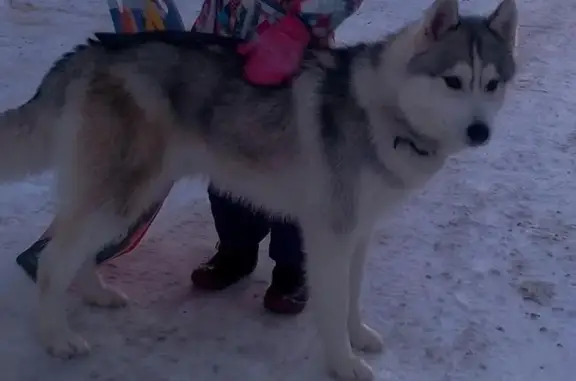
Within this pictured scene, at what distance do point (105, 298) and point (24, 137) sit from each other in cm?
67

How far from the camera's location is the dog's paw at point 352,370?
8.65ft

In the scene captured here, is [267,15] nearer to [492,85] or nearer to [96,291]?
[492,85]

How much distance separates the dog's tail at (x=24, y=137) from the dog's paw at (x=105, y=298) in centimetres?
55

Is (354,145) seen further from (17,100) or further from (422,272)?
(17,100)

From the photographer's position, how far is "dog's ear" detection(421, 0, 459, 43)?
2.29m

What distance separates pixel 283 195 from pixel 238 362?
0.56m

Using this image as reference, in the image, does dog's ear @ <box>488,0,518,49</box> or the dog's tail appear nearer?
dog's ear @ <box>488,0,518,49</box>

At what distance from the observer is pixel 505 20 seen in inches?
94.5

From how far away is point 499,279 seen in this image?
324cm

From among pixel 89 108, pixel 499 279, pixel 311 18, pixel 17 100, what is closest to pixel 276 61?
pixel 311 18

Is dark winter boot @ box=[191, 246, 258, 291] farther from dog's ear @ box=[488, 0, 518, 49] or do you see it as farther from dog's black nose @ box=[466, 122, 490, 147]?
dog's ear @ box=[488, 0, 518, 49]

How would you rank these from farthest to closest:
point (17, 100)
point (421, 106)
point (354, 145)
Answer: point (17, 100) < point (354, 145) < point (421, 106)

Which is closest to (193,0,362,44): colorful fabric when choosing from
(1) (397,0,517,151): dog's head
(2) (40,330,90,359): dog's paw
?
(1) (397,0,517,151): dog's head

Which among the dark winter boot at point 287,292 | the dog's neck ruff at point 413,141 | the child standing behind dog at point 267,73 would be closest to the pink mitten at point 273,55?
the child standing behind dog at point 267,73
